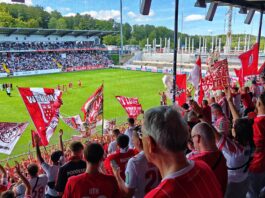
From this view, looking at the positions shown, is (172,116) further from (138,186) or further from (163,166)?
(138,186)

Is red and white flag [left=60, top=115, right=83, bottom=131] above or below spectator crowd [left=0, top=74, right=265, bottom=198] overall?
below

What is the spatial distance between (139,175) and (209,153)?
2.39 feet

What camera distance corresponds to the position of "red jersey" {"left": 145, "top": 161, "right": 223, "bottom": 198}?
4.54ft

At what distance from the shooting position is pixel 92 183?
2.38 meters

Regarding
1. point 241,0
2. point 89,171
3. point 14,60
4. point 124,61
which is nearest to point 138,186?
point 89,171

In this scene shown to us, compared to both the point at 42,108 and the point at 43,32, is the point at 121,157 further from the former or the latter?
the point at 43,32

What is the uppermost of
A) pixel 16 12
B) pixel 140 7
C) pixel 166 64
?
pixel 16 12

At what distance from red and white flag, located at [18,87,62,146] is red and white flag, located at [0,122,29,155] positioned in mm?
A: 391

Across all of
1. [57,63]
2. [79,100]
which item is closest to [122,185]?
[79,100]

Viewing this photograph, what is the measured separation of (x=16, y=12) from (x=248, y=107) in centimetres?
6162

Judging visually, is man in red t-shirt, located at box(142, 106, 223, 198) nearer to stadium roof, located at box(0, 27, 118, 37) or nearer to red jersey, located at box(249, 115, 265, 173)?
red jersey, located at box(249, 115, 265, 173)

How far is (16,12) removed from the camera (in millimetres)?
60219

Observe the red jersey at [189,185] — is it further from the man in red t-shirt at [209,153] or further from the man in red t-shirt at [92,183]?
the man in red t-shirt at [92,183]

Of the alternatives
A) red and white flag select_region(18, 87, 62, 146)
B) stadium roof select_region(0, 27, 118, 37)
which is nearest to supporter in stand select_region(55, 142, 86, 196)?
red and white flag select_region(18, 87, 62, 146)
